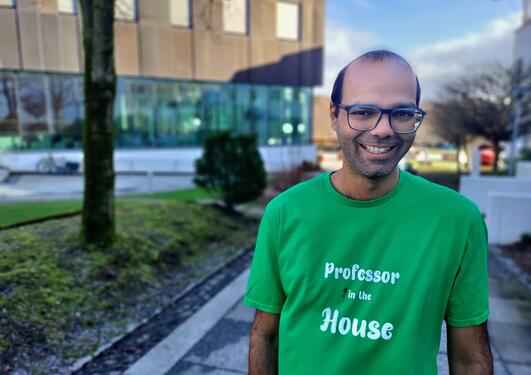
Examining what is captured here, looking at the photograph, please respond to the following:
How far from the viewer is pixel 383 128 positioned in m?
1.42

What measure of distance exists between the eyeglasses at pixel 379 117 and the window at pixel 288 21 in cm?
2304

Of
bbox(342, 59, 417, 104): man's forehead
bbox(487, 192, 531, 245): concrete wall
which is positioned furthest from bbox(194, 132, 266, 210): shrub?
bbox(342, 59, 417, 104): man's forehead

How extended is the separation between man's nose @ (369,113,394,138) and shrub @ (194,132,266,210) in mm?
8236

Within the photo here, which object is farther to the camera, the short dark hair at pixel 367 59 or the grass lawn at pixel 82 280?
the grass lawn at pixel 82 280

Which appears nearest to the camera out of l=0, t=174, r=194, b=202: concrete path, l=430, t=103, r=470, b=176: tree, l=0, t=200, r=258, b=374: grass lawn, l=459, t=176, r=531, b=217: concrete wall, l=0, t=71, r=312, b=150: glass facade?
l=0, t=200, r=258, b=374: grass lawn

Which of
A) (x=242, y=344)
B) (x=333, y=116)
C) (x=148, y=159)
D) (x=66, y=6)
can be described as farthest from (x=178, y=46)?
(x=333, y=116)

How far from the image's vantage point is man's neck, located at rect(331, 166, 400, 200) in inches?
58.4

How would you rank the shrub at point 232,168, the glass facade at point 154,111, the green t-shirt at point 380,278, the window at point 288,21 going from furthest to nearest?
the window at point 288,21 < the glass facade at point 154,111 < the shrub at point 232,168 < the green t-shirt at point 380,278

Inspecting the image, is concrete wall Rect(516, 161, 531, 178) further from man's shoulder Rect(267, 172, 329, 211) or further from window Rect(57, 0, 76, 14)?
window Rect(57, 0, 76, 14)

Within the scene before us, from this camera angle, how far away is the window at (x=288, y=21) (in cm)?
2282

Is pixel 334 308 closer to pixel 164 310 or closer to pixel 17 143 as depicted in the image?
pixel 164 310

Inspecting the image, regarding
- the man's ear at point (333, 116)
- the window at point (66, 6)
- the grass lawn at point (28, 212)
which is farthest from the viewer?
the window at point (66, 6)

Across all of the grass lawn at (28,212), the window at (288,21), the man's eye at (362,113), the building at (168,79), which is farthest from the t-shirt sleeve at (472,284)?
the window at (288,21)

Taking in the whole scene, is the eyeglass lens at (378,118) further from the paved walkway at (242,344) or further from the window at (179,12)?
the window at (179,12)
